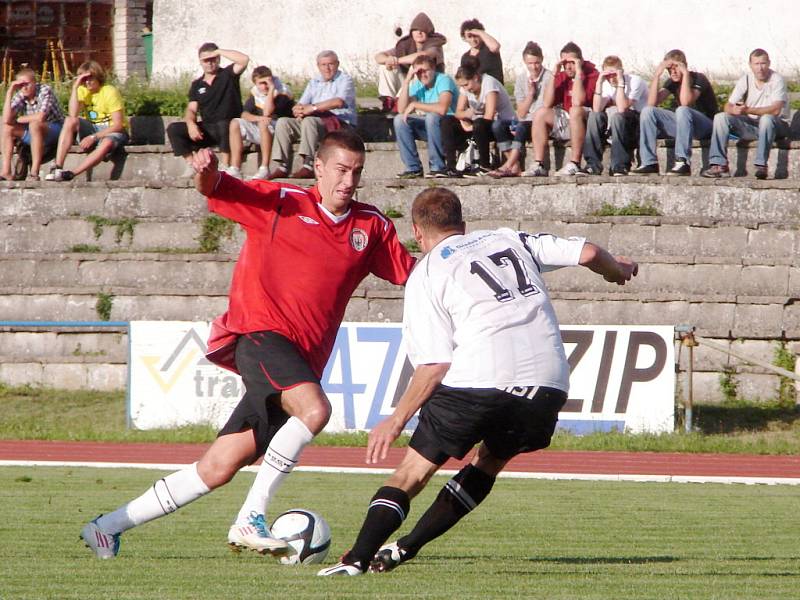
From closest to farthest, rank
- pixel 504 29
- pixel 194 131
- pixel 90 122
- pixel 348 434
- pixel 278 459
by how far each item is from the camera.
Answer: pixel 278 459 → pixel 348 434 → pixel 194 131 → pixel 90 122 → pixel 504 29

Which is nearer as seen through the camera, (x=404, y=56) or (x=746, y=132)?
(x=746, y=132)

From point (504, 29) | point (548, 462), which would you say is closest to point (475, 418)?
point (548, 462)

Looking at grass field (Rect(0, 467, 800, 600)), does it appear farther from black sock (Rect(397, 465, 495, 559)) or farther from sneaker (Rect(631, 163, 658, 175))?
sneaker (Rect(631, 163, 658, 175))

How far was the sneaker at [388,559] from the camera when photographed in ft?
20.0

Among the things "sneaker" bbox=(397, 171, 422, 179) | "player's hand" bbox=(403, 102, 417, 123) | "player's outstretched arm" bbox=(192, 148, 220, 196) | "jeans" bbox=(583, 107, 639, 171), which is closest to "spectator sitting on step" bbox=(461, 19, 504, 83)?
"player's hand" bbox=(403, 102, 417, 123)

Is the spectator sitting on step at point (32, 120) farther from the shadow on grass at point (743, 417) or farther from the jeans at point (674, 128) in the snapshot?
the shadow on grass at point (743, 417)

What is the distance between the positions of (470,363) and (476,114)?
12.8 m

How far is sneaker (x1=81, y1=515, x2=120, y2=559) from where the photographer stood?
252 inches

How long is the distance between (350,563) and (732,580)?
69.2 inches

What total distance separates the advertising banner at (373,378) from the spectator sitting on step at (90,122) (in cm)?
569

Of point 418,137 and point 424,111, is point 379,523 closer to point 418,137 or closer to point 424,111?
point 424,111

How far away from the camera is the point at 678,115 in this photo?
17500mm

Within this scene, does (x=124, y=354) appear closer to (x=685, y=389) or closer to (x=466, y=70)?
(x=466, y=70)

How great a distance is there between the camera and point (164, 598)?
510 centimetres
